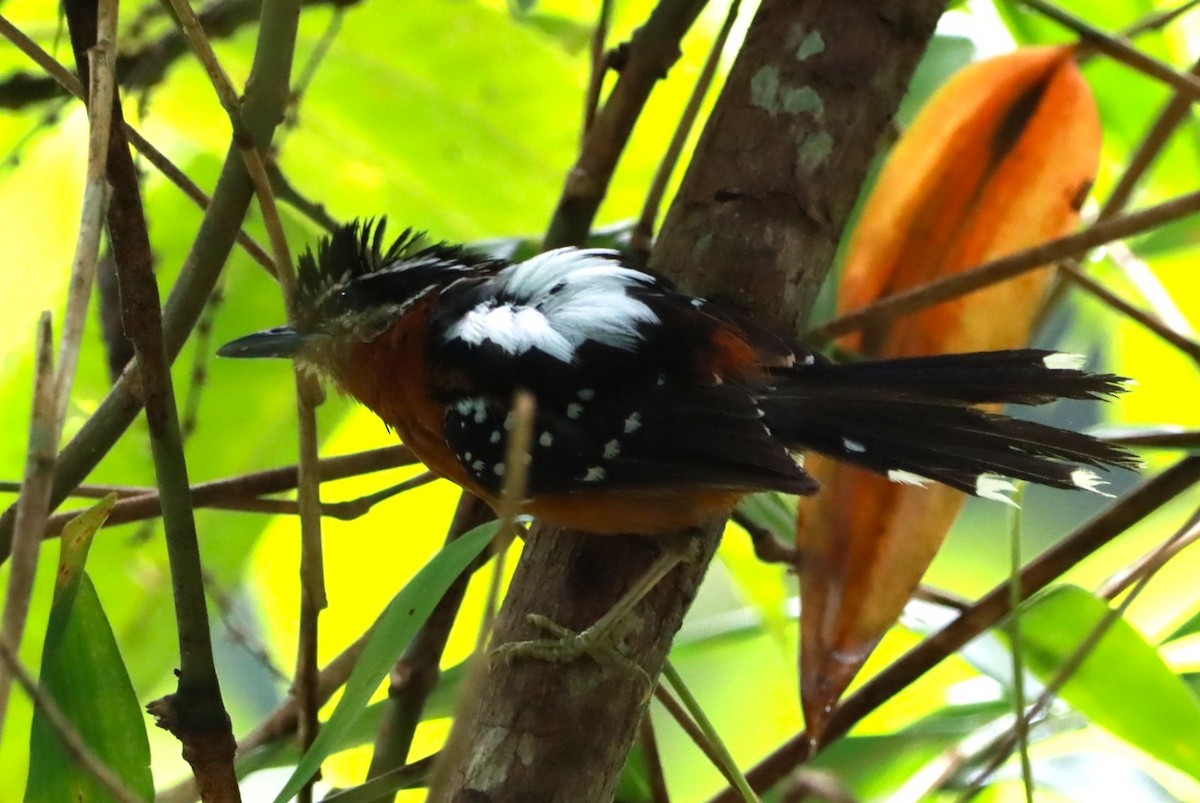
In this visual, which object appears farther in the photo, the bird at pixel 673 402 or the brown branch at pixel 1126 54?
the brown branch at pixel 1126 54

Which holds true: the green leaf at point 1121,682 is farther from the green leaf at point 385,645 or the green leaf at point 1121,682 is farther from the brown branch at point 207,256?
the brown branch at point 207,256

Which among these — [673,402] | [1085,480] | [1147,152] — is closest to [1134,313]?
[1147,152]

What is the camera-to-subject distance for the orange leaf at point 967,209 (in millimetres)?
1275

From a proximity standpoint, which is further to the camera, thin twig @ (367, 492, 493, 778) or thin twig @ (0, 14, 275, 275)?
thin twig @ (367, 492, 493, 778)

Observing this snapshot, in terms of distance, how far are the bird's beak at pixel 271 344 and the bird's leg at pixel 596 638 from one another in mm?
466

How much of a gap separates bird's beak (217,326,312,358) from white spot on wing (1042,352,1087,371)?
80cm

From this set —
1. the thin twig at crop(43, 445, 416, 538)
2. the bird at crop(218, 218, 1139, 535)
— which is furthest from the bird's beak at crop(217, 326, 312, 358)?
the thin twig at crop(43, 445, 416, 538)

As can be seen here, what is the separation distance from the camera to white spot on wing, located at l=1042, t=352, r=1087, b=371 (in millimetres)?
1081

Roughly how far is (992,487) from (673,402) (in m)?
0.32

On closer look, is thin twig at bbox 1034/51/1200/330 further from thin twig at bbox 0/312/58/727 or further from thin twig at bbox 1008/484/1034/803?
thin twig at bbox 0/312/58/727

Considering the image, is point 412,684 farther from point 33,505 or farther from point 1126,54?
point 1126,54

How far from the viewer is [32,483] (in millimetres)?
511

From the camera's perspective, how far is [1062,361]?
3.58 feet

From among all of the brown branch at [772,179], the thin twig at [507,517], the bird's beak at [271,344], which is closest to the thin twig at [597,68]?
the brown branch at [772,179]
